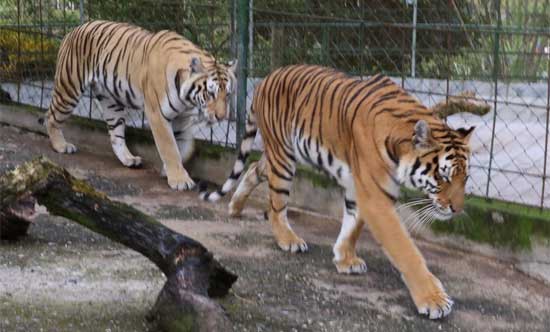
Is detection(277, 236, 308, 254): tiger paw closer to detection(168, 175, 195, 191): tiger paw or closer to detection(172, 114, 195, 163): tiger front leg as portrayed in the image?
detection(168, 175, 195, 191): tiger paw

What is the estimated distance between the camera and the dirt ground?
3.70 metres

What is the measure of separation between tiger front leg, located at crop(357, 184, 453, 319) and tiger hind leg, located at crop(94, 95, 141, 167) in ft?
10.9

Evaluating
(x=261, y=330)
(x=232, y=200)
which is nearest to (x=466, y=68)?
(x=232, y=200)

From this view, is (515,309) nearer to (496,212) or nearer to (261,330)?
(496,212)

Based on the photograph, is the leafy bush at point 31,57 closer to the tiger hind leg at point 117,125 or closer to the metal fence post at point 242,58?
the tiger hind leg at point 117,125

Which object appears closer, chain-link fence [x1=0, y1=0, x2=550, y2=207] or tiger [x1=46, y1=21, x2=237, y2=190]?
chain-link fence [x1=0, y1=0, x2=550, y2=207]

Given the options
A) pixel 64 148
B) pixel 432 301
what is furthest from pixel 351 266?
pixel 64 148

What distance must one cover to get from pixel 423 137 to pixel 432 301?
2.39 ft

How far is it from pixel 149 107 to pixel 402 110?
2739 millimetres

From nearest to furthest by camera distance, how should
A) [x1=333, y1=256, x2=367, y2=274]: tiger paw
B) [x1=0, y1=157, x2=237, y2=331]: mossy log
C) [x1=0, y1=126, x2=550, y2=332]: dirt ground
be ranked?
[x1=0, y1=157, x2=237, y2=331]: mossy log
[x1=0, y1=126, x2=550, y2=332]: dirt ground
[x1=333, y1=256, x2=367, y2=274]: tiger paw

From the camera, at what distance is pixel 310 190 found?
5781 millimetres

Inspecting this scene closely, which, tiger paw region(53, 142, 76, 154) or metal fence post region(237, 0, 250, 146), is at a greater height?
metal fence post region(237, 0, 250, 146)

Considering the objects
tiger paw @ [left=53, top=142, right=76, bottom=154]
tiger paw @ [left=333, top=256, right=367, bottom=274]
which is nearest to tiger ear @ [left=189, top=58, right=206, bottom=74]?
tiger paw @ [left=53, top=142, right=76, bottom=154]

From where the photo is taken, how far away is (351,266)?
14.8 feet
